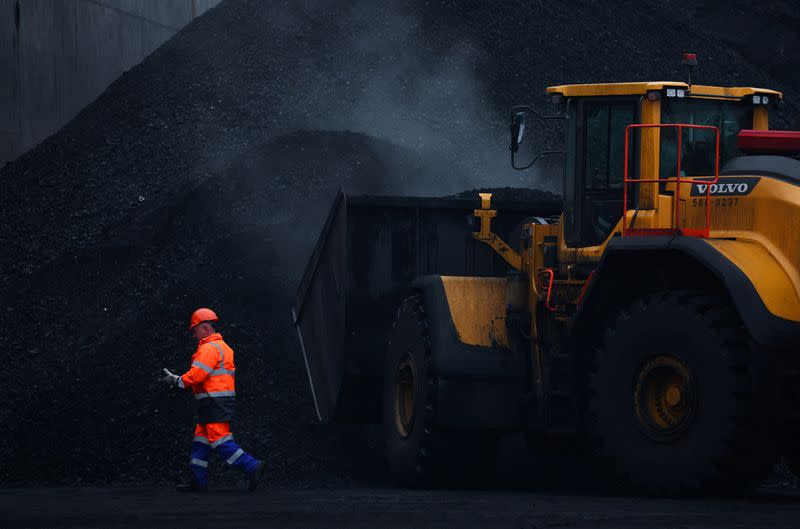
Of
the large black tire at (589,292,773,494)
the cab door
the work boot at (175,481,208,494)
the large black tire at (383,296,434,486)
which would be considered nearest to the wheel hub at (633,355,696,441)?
the large black tire at (589,292,773,494)

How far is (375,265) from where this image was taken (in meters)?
11.4

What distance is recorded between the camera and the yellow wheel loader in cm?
819

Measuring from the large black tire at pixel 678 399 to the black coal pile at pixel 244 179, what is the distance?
329 cm

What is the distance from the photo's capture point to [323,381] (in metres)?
11.7

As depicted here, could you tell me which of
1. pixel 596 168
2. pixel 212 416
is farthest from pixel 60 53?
pixel 596 168

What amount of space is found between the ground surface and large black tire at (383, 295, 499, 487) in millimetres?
337

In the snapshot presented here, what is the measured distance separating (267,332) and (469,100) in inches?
339

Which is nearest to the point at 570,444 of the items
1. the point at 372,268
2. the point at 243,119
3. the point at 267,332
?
the point at 372,268

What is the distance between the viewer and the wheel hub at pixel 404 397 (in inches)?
424

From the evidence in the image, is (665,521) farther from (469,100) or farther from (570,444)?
(469,100)

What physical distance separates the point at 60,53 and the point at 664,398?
16.1 meters

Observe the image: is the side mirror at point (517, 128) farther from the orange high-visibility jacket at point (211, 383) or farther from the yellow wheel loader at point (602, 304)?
the orange high-visibility jacket at point (211, 383)

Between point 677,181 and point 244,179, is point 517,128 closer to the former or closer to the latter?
point 677,181

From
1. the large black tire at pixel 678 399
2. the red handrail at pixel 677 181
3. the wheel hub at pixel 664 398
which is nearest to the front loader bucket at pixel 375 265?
the red handrail at pixel 677 181
